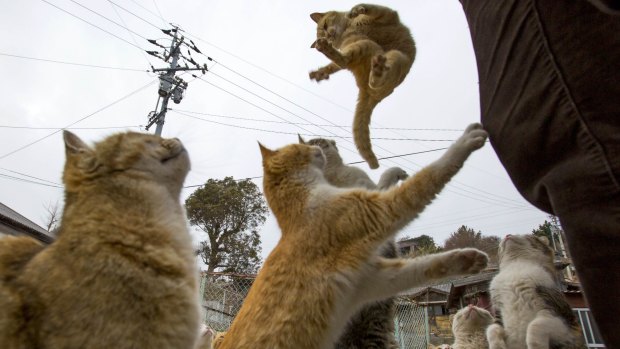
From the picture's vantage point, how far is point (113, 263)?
142cm

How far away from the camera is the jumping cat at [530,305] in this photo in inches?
141

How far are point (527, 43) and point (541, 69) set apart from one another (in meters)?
0.10

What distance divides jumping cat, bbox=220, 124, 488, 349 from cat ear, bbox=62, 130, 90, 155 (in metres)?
1.30

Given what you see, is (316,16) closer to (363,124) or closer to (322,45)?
(322,45)

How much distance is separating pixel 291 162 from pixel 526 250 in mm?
3566

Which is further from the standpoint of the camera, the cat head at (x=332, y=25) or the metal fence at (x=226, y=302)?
the metal fence at (x=226, y=302)

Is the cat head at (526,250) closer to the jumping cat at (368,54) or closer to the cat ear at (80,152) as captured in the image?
the jumping cat at (368,54)

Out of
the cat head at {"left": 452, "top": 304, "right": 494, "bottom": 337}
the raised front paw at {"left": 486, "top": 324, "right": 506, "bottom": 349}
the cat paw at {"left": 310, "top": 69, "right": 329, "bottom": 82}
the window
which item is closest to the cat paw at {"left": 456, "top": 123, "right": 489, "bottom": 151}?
the cat paw at {"left": 310, "top": 69, "right": 329, "bottom": 82}

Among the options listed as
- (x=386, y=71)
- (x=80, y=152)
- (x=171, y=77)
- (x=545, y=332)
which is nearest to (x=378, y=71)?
(x=386, y=71)

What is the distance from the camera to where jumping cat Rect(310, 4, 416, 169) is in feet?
7.97

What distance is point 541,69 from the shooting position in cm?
115

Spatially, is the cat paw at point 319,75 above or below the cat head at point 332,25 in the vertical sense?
below

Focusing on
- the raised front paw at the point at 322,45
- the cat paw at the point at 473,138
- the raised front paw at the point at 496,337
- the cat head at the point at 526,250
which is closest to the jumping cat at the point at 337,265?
the cat paw at the point at 473,138

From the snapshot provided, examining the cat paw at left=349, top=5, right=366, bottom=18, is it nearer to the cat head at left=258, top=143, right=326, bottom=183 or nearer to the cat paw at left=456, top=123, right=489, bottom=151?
the cat head at left=258, top=143, right=326, bottom=183
